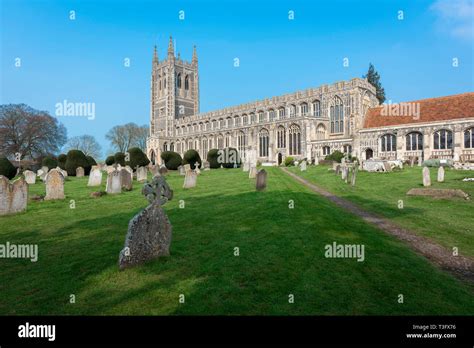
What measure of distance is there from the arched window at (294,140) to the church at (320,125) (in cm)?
15

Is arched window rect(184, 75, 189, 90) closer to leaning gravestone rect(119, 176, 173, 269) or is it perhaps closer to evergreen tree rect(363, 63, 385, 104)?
evergreen tree rect(363, 63, 385, 104)

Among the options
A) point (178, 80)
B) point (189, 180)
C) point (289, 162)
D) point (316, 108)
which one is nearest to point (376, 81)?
point (316, 108)

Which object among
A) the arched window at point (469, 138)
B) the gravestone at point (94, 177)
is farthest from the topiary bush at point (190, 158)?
the arched window at point (469, 138)

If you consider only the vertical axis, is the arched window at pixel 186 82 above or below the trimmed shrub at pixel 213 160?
above

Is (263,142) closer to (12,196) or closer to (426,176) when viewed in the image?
(426,176)

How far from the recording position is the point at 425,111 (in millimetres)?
34969

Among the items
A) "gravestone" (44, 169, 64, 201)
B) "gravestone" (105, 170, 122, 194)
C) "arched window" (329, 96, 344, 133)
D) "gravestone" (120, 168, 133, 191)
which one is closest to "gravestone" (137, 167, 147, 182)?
"gravestone" (120, 168, 133, 191)

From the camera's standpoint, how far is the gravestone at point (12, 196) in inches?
373

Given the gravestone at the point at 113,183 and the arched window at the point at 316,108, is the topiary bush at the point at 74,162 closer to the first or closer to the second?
the gravestone at the point at 113,183

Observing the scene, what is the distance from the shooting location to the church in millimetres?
33000

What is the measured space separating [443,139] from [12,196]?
36.3m
